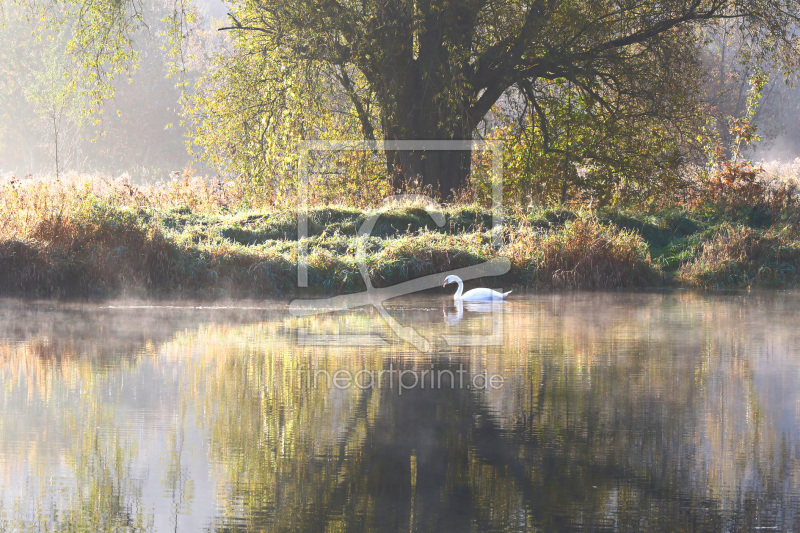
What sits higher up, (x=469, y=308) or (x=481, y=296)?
(x=481, y=296)

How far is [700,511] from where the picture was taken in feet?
14.1

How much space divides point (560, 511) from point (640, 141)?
18553 millimetres

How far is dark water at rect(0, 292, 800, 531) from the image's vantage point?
431 centimetres

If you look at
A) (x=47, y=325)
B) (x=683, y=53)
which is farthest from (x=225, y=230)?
(x=683, y=53)

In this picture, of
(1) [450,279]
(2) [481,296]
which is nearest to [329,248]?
(1) [450,279]

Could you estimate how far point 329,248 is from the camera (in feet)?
55.9

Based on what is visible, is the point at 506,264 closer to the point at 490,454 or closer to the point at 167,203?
the point at 167,203

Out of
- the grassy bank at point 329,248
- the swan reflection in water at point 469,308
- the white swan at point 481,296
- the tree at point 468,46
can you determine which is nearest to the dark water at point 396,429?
the swan reflection in water at point 469,308

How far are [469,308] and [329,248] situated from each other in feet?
15.3

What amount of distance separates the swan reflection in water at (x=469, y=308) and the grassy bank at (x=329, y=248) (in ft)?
7.74

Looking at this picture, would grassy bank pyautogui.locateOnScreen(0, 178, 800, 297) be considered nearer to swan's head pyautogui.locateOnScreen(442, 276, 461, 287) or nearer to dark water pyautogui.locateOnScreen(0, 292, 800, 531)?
swan's head pyautogui.locateOnScreen(442, 276, 461, 287)

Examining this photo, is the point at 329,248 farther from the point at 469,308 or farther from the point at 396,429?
the point at 396,429

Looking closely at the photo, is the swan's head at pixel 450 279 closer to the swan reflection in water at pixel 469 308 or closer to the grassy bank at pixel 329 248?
the grassy bank at pixel 329 248

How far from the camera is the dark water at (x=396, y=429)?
14.1ft
